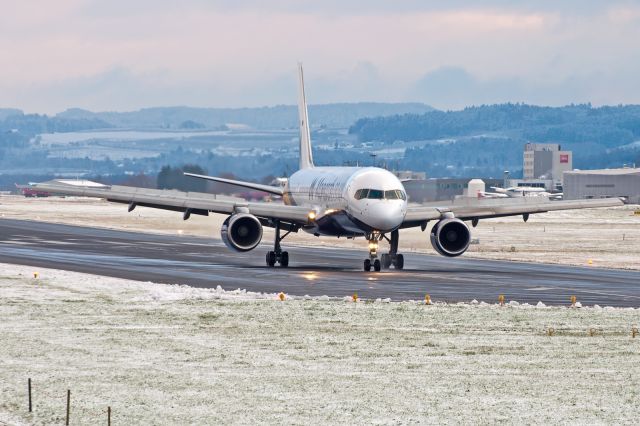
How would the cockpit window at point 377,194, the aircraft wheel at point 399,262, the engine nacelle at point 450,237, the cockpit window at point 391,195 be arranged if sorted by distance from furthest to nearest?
the aircraft wheel at point 399,262 → the engine nacelle at point 450,237 → the cockpit window at point 391,195 → the cockpit window at point 377,194

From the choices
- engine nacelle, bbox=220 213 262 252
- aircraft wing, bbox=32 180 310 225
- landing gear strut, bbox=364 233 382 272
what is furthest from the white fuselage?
engine nacelle, bbox=220 213 262 252

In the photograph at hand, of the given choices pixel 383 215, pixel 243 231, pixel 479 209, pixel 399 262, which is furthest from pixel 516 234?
pixel 243 231

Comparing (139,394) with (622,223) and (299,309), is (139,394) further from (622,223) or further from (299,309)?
(622,223)

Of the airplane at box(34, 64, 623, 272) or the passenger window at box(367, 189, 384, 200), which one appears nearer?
the passenger window at box(367, 189, 384, 200)

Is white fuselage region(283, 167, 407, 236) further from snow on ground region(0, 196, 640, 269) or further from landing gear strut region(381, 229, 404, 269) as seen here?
snow on ground region(0, 196, 640, 269)

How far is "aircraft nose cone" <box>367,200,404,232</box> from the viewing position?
187 ft

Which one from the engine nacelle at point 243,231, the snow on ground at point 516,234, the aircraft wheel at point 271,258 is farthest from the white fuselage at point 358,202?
the snow on ground at point 516,234

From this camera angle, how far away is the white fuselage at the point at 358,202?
188 feet

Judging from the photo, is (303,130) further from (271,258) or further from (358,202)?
(358,202)

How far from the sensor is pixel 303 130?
7662cm

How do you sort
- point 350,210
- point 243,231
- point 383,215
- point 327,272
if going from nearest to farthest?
point 383,215, point 327,272, point 350,210, point 243,231

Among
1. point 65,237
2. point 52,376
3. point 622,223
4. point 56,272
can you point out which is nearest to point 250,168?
point 622,223

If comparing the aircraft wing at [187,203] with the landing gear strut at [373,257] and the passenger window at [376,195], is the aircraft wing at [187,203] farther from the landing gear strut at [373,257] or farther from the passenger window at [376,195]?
the passenger window at [376,195]

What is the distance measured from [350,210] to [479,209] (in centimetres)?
701
